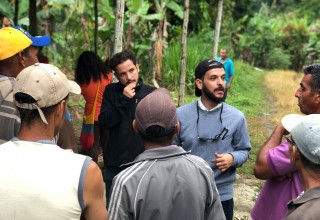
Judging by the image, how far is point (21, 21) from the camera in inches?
497

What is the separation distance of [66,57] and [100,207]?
13026 mm

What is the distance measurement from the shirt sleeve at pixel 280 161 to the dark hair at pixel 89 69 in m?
2.96

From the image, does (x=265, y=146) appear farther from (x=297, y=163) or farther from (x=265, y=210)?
(x=297, y=163)

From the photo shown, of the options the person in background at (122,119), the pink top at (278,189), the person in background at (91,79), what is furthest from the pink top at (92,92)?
the pink top at (278,189)

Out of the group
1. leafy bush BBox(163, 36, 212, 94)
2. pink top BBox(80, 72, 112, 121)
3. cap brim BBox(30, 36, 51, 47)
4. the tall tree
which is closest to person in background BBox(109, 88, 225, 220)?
cap brim BBox(30, 36, 51, 47)

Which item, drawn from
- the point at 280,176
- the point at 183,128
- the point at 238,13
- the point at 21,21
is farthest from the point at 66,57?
the point at 238,13

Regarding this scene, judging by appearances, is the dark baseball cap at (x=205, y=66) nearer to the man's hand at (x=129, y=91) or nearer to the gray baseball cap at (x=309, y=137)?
the man's hand at (x=129, y=91)

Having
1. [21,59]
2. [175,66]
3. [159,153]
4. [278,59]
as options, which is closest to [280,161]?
[159,153]

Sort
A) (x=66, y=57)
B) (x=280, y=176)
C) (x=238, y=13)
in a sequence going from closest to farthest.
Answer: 1. (x=280, y=176)
2. (x=66, y=57)
3. (x=238, y=13)

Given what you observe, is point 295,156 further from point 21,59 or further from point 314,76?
point 21,59

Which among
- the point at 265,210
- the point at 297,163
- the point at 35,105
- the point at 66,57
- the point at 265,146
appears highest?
the point at 35,105

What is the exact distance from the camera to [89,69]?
4867 mm

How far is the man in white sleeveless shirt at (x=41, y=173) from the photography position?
1.70 meters

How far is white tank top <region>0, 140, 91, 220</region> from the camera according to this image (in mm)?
1695
